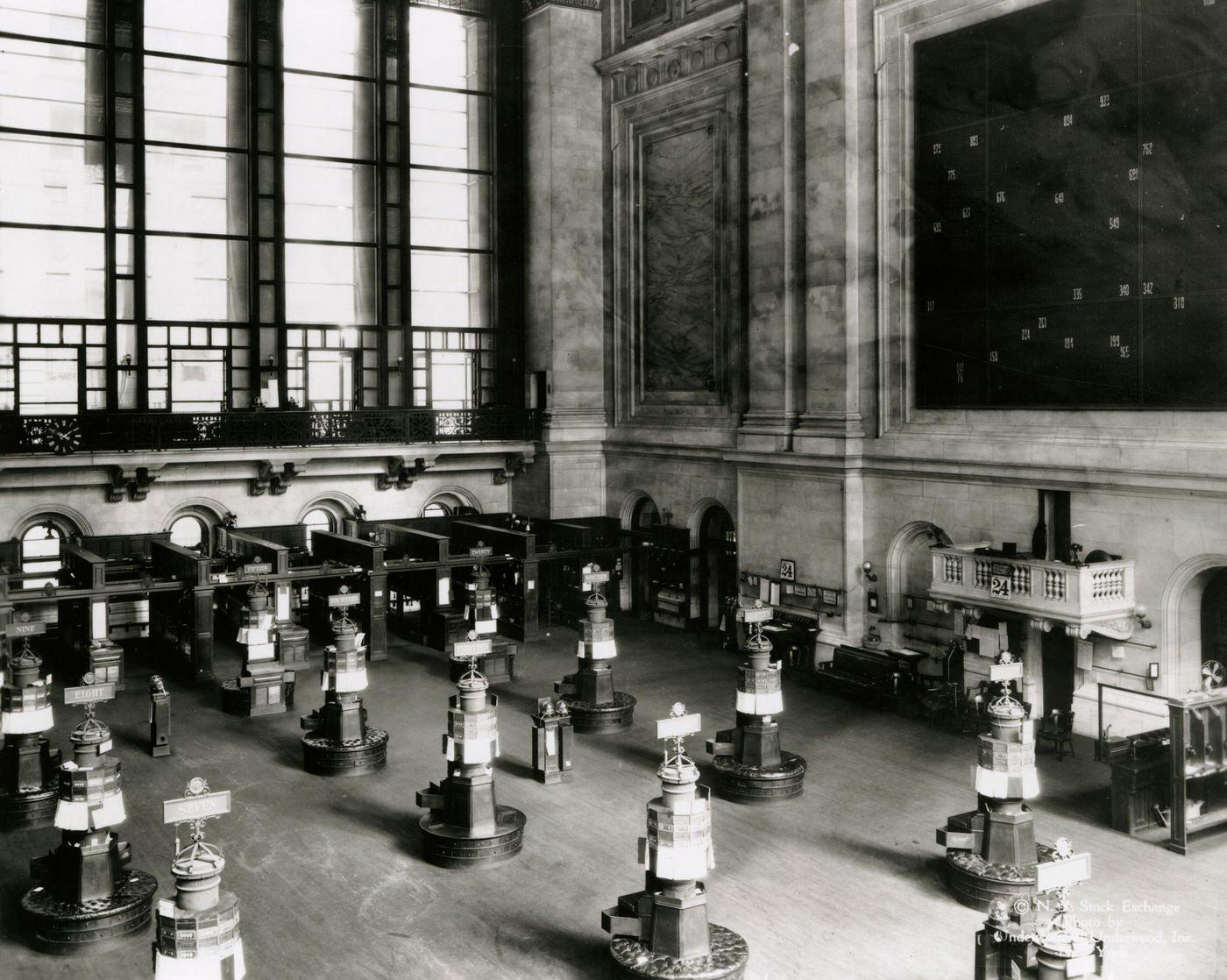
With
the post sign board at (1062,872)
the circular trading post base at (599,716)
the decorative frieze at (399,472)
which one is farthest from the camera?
the decorative frieze at (399,472)

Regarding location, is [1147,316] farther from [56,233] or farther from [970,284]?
[56,233]

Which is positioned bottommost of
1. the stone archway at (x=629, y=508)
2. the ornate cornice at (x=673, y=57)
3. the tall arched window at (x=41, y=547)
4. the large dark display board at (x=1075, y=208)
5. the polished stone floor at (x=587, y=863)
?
the polished stone floor at (x=587, y=863)

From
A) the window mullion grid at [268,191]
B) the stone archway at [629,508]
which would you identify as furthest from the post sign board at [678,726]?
the window mullion grid at [268,191]

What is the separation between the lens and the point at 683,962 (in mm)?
8805

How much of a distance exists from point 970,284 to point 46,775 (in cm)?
1337

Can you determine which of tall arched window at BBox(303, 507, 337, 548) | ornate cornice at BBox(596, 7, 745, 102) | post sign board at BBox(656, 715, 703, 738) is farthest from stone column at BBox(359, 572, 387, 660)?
ornate cornice at BBox(596, 7, 745, 102)

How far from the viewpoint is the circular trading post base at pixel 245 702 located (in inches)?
651

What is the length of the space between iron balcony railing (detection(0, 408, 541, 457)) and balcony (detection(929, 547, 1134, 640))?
1276 centimetres

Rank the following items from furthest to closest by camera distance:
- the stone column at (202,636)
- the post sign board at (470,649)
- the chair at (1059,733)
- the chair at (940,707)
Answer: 1. the stone column at (202,636)
2. the chair at (940,707)
3. the chair at (1059,733)
4. the post sign board at (470,649)

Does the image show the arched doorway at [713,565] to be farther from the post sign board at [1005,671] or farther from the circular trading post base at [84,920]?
the circular trading post base at [84,920]

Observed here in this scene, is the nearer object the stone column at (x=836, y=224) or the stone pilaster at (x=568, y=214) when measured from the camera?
the stone column at (x=836, y=224)

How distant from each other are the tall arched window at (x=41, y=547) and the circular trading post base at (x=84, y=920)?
13.0 meters

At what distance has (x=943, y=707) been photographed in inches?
635

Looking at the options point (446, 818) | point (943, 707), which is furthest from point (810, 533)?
point (446, 818)
